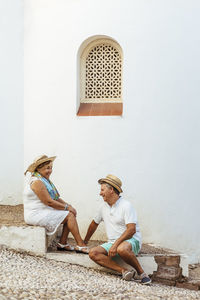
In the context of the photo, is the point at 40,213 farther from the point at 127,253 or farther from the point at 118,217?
the point at 127,253

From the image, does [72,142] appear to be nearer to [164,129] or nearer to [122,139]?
[122,139]

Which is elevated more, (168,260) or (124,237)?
(124,237)

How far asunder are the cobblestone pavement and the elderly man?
0.56 feet

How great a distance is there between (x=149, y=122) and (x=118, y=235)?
2.31m

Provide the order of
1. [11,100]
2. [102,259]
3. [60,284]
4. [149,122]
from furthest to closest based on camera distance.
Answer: [11,100] → [149,122] → [102,259] → [60,284]

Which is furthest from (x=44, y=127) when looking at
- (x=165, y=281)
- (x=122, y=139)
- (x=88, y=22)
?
(x=165, y=281)

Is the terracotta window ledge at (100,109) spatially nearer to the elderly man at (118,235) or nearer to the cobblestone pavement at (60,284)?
the elderly man at (118,235)

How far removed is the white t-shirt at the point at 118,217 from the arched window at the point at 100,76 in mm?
2439

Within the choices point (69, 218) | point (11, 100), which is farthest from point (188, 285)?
point (11, 100)

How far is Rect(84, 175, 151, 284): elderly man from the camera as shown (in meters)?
5.56

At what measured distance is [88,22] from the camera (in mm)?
7621

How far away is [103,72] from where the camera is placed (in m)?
7.94

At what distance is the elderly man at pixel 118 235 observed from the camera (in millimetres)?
5559

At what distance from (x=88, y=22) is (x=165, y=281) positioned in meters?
4.23
